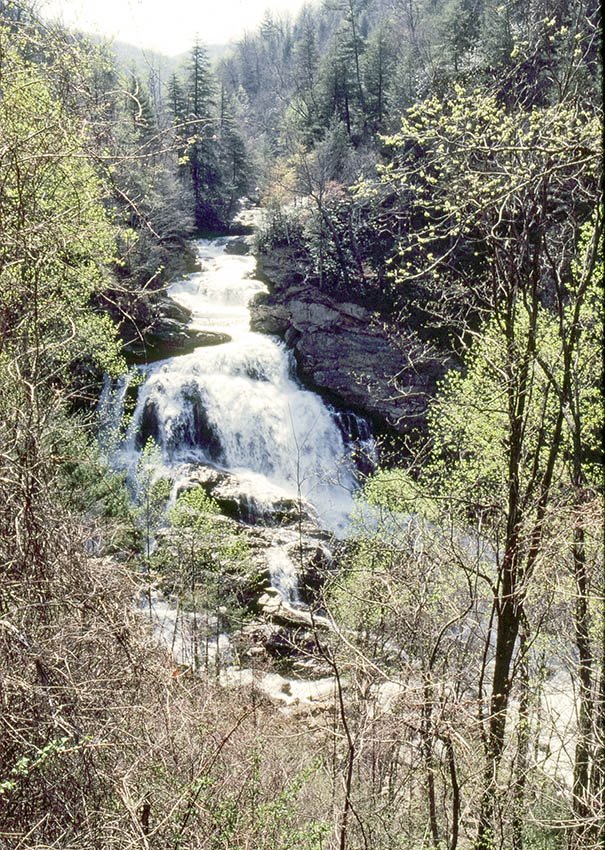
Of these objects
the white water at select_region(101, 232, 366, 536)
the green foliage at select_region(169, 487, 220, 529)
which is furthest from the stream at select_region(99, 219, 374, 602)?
the green foliage at select_region(169, 487, 220, 529)

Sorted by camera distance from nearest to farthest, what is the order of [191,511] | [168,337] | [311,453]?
[191,511], [311,453], [168,337]

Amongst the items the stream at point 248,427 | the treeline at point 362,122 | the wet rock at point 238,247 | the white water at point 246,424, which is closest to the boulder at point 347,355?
the stream at point 248,427

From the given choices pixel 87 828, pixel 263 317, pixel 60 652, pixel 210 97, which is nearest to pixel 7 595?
pixel 60 652

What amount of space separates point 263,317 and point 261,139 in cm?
3744

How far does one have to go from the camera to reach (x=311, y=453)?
2395cm

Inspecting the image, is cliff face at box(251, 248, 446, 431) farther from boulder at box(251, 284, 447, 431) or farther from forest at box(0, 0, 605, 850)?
forest at box(0, 0, 605, 850)

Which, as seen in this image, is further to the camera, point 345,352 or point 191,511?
point 345,352

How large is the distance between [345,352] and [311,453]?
541 cm

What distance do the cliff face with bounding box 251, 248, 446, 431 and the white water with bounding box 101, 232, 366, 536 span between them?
1088 millimetres

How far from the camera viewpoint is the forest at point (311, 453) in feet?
13.4

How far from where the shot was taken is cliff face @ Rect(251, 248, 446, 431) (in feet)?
84.9

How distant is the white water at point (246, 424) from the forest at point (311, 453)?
134 mm

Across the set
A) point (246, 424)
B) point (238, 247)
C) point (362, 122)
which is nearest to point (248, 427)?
point (246, 424)

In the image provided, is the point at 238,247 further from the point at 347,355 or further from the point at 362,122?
the point at 347,355
